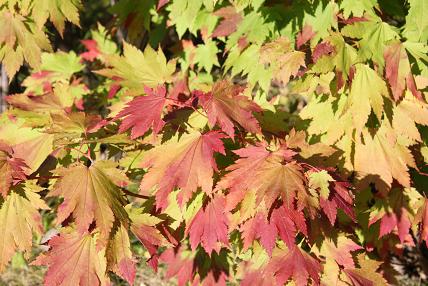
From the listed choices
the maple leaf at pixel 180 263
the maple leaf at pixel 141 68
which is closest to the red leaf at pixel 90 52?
the maple leaf at pixel 141 68

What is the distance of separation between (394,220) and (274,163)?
42.2 inches

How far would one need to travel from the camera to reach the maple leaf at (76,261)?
184 cm

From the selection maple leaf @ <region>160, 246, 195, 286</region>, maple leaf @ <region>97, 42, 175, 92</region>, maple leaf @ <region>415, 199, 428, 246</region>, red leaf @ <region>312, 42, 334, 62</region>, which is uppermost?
red leaf @ <region>312, 42, 334, 62</region>

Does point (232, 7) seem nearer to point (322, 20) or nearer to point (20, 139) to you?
point (322, 20)

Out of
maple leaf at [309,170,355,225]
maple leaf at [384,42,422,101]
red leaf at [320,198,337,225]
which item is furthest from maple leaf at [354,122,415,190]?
red leaf at [320,198,337,225]

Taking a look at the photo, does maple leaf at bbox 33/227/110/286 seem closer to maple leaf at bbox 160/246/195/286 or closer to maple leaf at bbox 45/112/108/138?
maple leaf at bbox 45/112/108/138

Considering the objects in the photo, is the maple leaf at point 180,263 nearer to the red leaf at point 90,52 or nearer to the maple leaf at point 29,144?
the maple leaf at point 29,144

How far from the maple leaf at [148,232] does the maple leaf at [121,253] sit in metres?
0.06

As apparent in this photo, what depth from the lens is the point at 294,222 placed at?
1789 mm

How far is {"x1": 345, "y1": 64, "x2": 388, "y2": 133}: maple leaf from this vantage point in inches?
78.9

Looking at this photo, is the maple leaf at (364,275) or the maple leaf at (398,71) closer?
the maple leaf at (398,71)

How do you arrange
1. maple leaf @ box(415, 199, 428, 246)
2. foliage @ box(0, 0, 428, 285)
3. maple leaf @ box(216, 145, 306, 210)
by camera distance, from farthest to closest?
maple leaf @ box(415, 199, 428, 246)
foliage @ box(0, 0, 428, 285)
maple leaf @ box(216, 145, 306, 210)

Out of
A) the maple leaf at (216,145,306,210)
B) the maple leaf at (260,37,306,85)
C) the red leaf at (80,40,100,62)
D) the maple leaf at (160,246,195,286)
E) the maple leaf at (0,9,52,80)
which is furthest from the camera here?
the red leaf at (80,40,100,62)

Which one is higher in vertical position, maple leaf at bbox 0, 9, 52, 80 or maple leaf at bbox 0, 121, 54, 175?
maple leaf at bbox 0, 9, 52, 80
